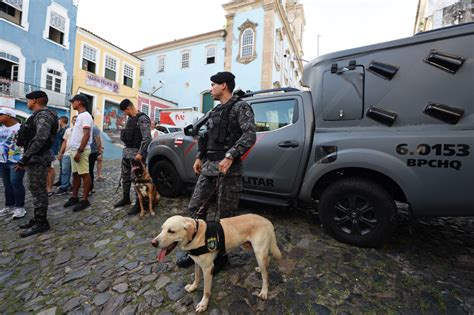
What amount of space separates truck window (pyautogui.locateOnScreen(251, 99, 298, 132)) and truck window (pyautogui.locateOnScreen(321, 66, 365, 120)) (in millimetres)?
450

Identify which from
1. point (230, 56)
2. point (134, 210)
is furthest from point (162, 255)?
point (230, 56)

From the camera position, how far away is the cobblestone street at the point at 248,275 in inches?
80.3

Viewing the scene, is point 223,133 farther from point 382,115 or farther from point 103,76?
point 103,76

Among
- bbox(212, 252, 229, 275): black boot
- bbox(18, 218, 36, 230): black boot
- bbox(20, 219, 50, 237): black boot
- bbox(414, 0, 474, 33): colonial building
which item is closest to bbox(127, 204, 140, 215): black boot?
bbox(20, 219, 50, 237): black boot

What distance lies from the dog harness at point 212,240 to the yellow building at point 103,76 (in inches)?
673

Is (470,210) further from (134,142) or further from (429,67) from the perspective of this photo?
(134,142)

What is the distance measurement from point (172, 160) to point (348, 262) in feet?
10.2

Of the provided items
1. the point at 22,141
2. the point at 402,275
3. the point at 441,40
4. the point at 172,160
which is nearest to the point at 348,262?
the point at 402,275

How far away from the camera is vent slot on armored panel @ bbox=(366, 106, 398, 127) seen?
2625mm

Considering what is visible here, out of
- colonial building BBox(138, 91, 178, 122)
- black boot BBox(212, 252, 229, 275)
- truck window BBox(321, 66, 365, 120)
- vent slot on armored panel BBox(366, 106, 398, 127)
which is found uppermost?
colonial building BBox(138, 91, 178, 122)

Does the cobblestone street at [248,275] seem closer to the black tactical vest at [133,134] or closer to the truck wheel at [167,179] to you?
the truck wheel at [167,179]

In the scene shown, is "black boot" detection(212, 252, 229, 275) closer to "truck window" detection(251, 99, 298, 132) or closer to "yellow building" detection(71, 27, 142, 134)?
"truck window" detection(251, 99, 298, 132)

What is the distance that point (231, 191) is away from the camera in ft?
7.97

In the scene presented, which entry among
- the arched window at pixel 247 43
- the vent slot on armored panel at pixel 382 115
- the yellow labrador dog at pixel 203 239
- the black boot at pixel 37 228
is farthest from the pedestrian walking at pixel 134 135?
the arched window at pixel 247 43
